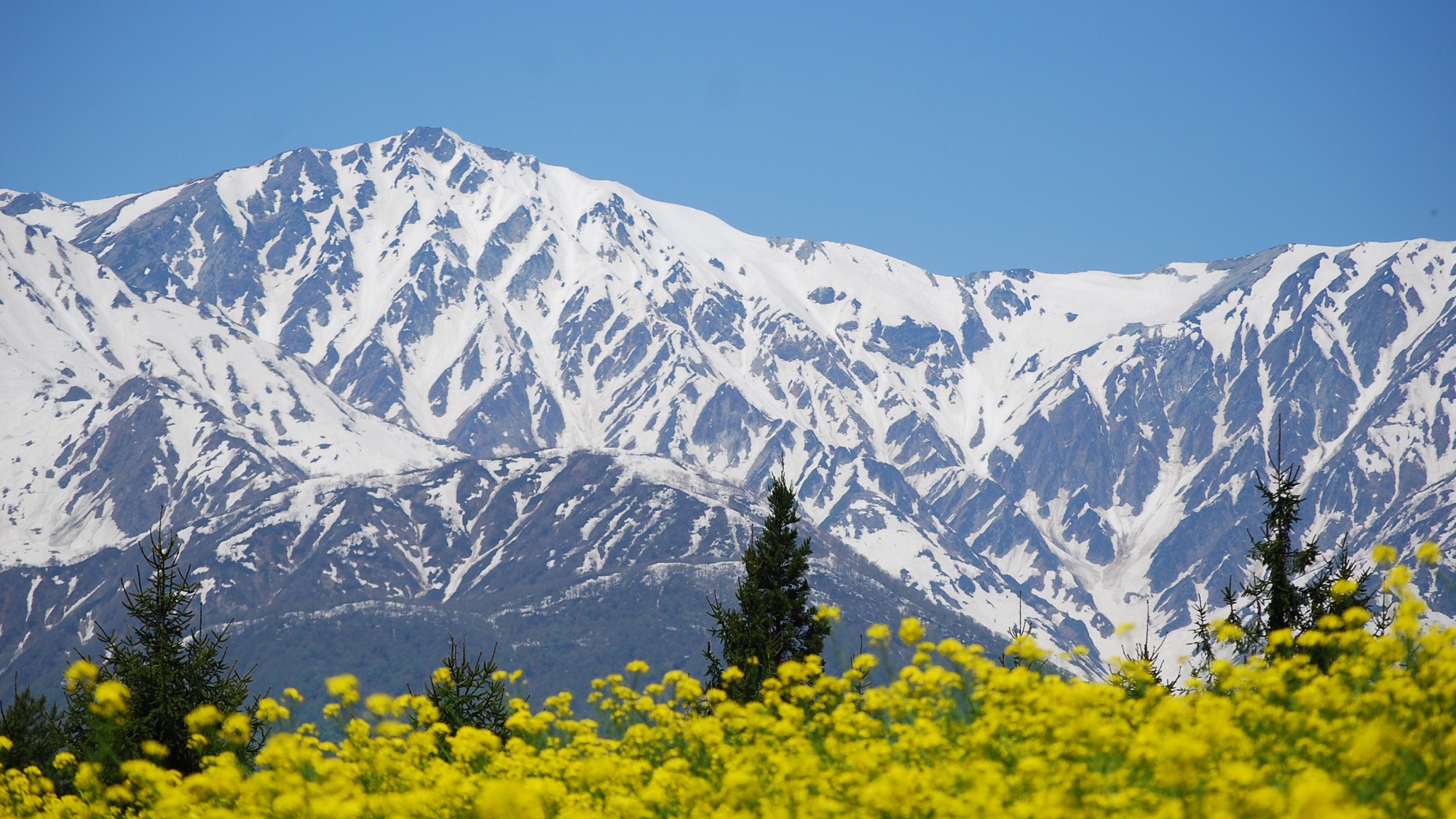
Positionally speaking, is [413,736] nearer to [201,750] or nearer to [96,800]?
[96,800]

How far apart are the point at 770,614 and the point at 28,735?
24.2 metres

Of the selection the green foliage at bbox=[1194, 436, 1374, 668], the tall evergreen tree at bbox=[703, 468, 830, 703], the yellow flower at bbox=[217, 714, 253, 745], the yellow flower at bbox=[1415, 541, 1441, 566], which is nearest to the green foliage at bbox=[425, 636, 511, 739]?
the tall evergreen tree at bbox=[703, 468, 830, 703]

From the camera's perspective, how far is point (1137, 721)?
13375mm

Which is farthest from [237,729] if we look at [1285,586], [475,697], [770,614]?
[1285,586]

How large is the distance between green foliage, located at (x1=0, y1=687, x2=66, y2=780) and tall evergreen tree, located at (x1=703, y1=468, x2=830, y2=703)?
1681 cm

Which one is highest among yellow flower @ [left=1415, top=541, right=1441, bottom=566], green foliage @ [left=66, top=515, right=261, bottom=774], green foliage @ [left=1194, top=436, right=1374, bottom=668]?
green foliage @ [left=1194, top=436, right=1374, bottom=668]

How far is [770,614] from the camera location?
37.5 metres

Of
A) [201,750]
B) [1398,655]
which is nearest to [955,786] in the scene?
[1398,655]

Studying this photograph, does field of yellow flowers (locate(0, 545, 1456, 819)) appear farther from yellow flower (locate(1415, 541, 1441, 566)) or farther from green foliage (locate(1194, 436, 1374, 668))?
green foliage (locate(1194, 436, 1374, 668))

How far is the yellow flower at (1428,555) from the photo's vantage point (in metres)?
12.9

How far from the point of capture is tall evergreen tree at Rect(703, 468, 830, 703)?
3572cm

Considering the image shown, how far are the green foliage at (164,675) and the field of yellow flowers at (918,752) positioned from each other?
35.8 ft

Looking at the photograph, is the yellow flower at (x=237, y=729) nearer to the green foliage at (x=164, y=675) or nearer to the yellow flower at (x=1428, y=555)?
the yellow flower at (x=1428, y=555)

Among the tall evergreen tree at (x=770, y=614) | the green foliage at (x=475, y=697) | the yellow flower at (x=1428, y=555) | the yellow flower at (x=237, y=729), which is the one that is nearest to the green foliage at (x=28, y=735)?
the green foliage at (x=475, y=697)
